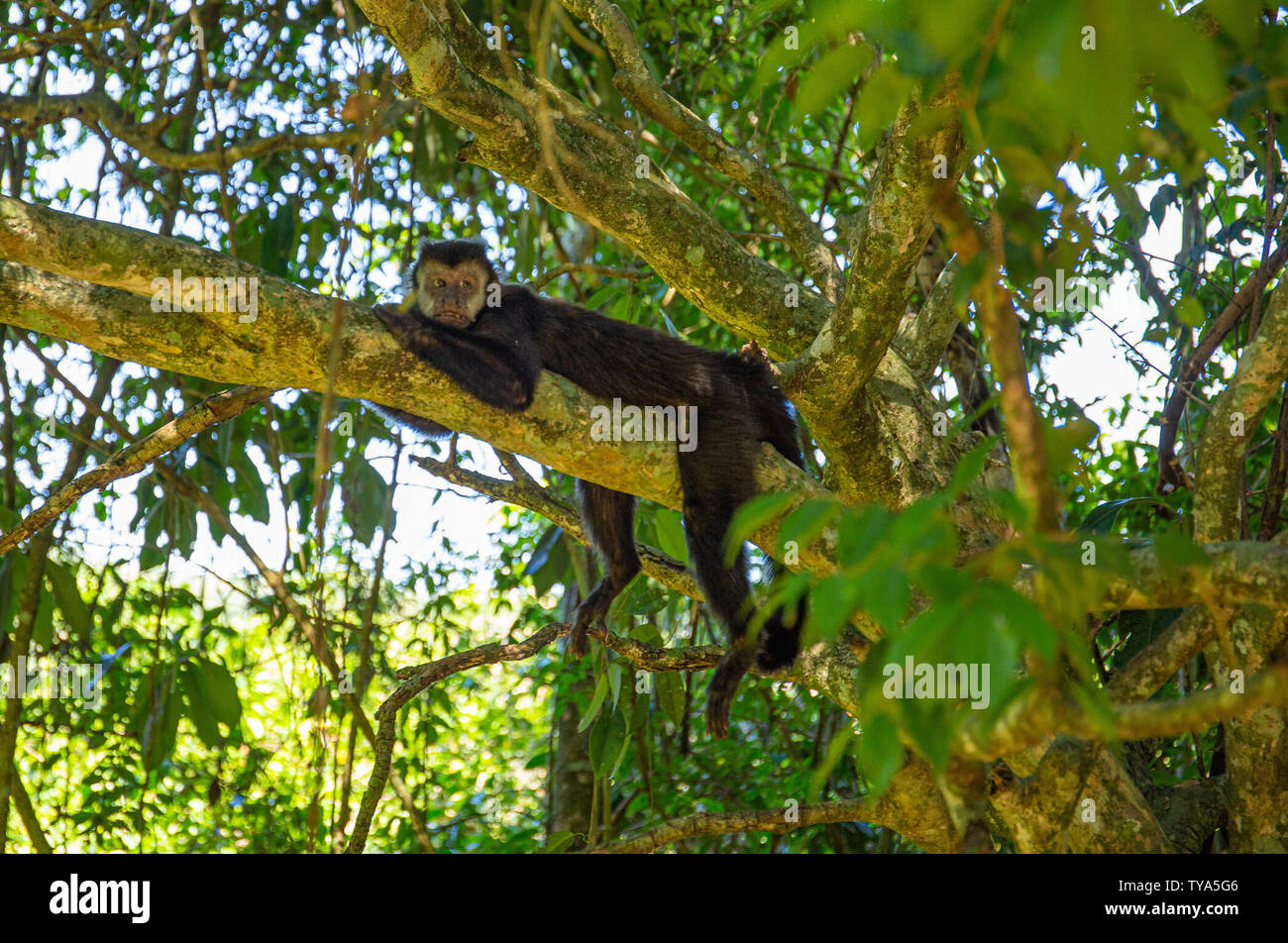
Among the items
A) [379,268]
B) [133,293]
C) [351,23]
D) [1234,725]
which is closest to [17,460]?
[379,268]

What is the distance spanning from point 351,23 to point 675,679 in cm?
308

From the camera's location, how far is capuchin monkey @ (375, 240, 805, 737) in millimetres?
3627

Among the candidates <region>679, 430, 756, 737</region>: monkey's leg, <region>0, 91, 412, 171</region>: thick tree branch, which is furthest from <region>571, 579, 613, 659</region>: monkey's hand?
<region>0, 91, 412, 171</region>: thick tree branch

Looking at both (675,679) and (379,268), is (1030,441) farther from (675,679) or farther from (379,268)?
(379,268)

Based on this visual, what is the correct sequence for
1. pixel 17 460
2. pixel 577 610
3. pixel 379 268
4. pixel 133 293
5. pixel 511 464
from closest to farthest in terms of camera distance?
1. pixel 133 293
2. pixel 511 464
3. pixel 577 610
4. pixel 17 460
5. pixel 379 268

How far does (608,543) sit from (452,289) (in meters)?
1.30

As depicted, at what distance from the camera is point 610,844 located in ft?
10.7

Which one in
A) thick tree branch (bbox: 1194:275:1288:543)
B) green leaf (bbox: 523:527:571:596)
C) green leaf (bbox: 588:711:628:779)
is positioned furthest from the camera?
green leaf (bbox: 523:527:571:596)

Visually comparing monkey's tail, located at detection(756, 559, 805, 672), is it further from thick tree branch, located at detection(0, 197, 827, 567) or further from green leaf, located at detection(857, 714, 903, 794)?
green leaf, located at detection(857, 714, 903, 794)

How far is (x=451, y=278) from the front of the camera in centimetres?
492

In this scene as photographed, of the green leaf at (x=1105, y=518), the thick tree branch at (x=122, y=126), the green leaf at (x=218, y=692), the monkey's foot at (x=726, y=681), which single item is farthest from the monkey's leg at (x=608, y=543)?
the thick tree branch at (x=122, y=126)

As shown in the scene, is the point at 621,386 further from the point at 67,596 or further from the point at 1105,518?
the point at 67,596

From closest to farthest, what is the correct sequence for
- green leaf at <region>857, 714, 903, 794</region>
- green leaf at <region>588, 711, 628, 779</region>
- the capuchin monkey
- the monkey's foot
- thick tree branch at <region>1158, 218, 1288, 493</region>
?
green leaf at <region>857, 714, 903, 794</region> < the capuchin monkey < thick tree branch at <region>1158, 218, 1288, 493</region> < the monkey's foot < green leaf at <region>588, 711, 628, 779</region>
